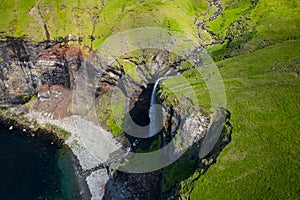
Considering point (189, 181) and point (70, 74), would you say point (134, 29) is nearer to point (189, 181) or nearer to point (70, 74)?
point (70, 74)

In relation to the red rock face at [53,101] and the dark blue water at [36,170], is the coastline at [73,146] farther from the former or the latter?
the red rock face at [53,101]

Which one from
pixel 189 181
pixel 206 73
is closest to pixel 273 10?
pixel 206 73

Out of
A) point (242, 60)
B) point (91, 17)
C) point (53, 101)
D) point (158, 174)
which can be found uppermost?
point (91, 17)

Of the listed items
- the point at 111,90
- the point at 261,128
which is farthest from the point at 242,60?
the point at 111,90

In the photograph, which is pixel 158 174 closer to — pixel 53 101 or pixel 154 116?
pixel 154 116

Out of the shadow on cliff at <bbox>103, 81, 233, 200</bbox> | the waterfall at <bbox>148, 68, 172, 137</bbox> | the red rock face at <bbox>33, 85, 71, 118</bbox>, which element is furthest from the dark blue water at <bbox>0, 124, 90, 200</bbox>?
the waterfall at <bbox>148, 68, 172, 137</bbox>

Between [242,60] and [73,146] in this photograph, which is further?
[73,146]

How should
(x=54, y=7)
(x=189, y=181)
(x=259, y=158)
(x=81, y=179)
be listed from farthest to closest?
(x=54, y=7) < (x=81, y=179) < (x=189, y=181) < (x=259, y=158)

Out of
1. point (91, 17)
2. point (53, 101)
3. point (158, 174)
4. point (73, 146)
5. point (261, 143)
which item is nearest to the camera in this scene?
point (261, 143)
